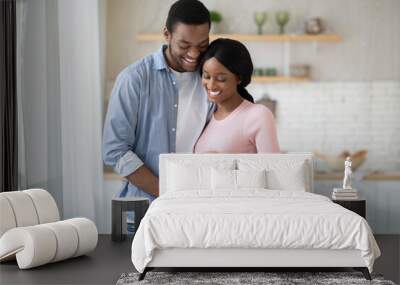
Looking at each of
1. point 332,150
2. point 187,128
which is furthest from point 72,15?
point 332,150

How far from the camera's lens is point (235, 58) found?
A: 287 inches

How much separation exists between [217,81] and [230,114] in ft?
1.04

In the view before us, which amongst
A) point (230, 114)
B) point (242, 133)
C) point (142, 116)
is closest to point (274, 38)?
point (230, 114)

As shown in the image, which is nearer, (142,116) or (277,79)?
(142,116)

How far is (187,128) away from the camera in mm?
7301

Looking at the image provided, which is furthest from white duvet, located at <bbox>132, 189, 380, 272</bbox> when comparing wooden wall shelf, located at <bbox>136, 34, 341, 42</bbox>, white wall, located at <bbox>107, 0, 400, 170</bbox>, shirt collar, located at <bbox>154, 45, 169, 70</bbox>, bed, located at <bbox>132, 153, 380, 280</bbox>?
wooden wall shelf, located at <bbox>136, 34, 341, 42</bbox>

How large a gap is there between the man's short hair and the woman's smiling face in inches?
17.8

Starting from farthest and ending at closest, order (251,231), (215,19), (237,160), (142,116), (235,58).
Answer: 1. (215,19)
2. (142,116)
3. (235,58)
4. (237,160)
5. (251,231)

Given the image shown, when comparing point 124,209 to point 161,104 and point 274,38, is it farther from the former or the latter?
point 274,38

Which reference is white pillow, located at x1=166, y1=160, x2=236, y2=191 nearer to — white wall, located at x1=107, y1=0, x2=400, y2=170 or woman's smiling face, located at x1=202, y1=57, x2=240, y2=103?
woman's smiling face, located at x1=202, y1=57, x2=240, y2=103

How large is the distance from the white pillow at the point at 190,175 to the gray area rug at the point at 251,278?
3.81ft

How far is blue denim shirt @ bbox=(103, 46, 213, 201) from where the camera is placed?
7.33 m

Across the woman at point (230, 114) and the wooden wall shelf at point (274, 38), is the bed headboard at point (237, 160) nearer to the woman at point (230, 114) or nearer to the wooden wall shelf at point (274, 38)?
the woman at point (230, 114)

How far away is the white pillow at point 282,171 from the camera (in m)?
6.62
